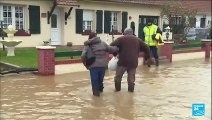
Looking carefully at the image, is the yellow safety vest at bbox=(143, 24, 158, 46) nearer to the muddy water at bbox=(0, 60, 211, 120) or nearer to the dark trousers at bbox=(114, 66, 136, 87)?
the muddy water at bbox=(0, 60, 211, 120)

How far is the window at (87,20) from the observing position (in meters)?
23.8

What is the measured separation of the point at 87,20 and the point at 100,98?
604 inches

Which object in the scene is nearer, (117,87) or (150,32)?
(117,87)

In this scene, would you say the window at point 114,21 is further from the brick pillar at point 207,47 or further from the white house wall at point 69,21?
the brick pillar at point 207,47

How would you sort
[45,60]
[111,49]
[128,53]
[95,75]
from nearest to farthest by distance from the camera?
1. [95,75]
2. [111,49]
3. [128,53]
4. [45,60]

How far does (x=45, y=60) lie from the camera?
12.3 m

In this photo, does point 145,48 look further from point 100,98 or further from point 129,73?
point 100,98

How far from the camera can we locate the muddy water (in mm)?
7484

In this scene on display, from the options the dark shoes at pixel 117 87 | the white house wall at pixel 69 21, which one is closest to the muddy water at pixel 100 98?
the dark shoes at pixel 117 87

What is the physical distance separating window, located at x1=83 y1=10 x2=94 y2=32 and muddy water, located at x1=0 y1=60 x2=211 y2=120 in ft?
36.3

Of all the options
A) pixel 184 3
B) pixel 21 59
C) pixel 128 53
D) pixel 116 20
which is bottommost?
pixel 21 59

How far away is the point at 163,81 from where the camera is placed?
1183 cm

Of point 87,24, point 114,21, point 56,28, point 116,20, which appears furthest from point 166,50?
point 116,20

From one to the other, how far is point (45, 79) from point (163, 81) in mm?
3629
